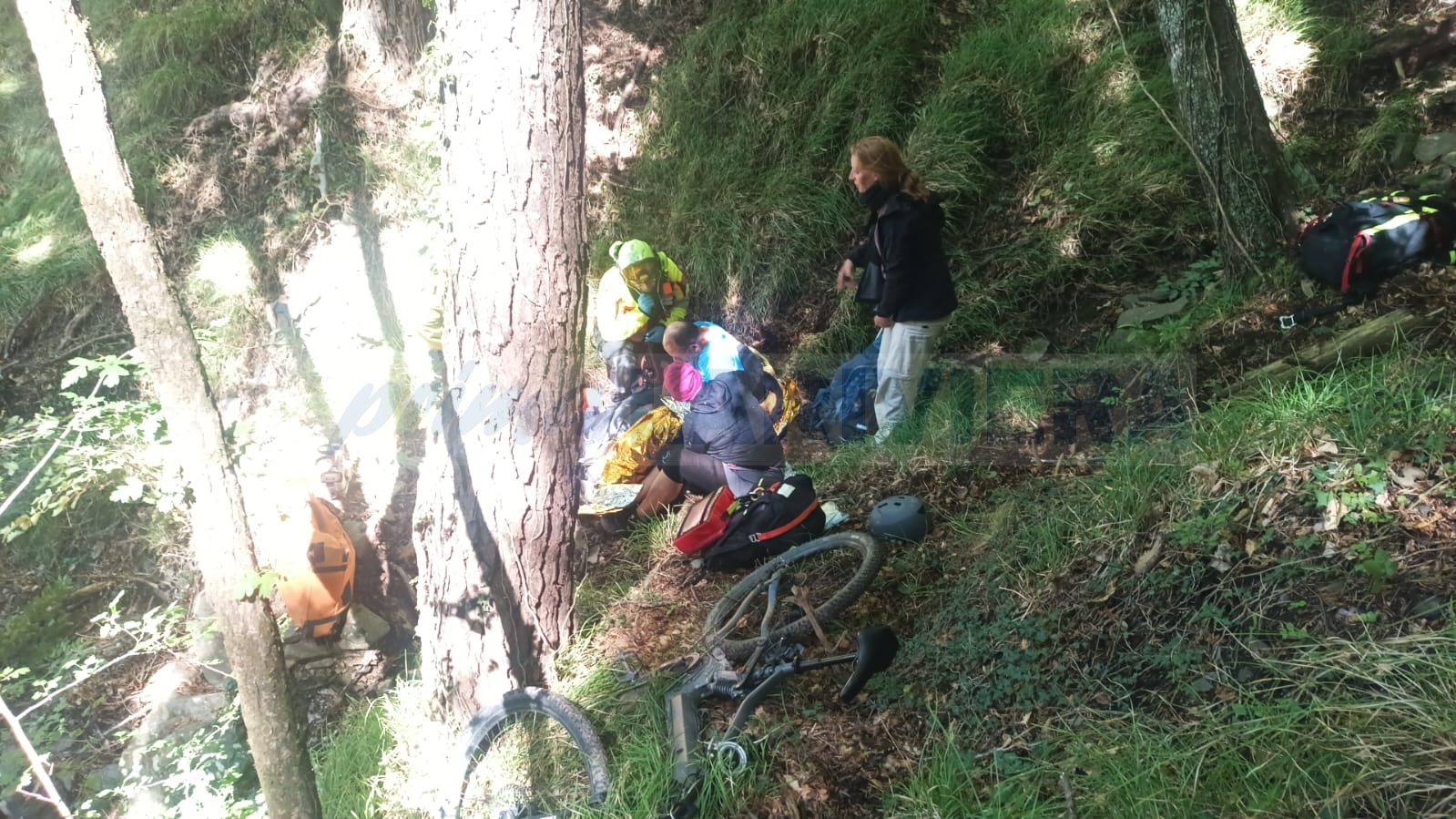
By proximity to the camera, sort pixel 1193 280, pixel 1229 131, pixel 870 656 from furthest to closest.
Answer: pixel 1193 280 → pixel 1229 131 → pixel 870 656

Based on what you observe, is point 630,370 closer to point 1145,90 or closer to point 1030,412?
point 1030,412

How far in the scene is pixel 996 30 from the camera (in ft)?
19.7

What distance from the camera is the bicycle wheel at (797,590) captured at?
11.3 feet

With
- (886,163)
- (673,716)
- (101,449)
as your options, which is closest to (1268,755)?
(673,716)

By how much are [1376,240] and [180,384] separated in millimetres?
4733

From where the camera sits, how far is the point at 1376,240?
3.74 meters

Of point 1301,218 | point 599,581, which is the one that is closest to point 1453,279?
point 1301,218

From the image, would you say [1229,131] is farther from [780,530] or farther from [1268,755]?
[1268,755]

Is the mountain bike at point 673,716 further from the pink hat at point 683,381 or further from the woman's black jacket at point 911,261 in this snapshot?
the pink hat at point 683,381

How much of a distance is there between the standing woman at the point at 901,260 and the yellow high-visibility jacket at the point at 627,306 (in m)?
1.37

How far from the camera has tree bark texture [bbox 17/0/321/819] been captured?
8.50ft

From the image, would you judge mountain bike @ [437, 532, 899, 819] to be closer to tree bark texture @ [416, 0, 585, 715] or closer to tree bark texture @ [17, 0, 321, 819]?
tree bark texture @ [416, 0, 585, 715]

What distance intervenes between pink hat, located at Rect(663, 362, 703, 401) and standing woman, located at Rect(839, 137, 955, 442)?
1.08m

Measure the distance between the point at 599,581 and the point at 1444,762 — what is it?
3.32 m
